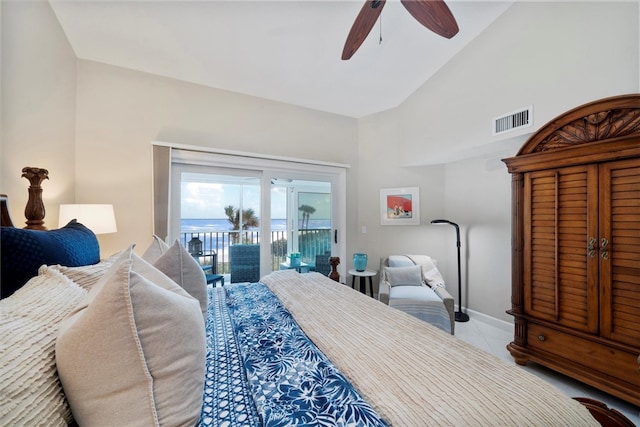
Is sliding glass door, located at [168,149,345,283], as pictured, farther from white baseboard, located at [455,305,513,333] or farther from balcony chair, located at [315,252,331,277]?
white baseboard, located at [455,305,513,333]

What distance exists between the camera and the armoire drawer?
154 cm

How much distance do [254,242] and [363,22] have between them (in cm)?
256

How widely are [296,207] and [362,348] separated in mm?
2602

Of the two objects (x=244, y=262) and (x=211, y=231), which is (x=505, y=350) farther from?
(x=211, y=231)

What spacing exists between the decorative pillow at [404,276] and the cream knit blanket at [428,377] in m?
1.53

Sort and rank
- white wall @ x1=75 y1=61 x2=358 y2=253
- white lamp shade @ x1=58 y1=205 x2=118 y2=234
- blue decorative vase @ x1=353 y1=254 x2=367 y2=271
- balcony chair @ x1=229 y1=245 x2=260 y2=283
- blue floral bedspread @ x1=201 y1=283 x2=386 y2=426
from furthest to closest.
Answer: blue decorative vase @ x1=353 y1=254 x2=367 y2=271 → balcony chair @ x1=229 y1=245 x2=260 y2=283 → white wall @ x1=75 y1=61 x2=358 y2=253 → white lamp shade @ x1=58 y1=205 x2=118 y2=234 → blue floral bedspread @ x1=201 y1=283 x2=386 y2=426

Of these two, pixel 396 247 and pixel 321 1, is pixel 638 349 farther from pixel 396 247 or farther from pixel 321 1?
pixel 321 1

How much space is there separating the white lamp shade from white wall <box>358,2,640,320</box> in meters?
3.00

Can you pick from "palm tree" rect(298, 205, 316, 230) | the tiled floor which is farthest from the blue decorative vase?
the tiled floor

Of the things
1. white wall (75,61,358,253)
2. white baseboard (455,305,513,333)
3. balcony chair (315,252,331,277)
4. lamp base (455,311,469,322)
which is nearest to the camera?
white wall (75,61,358,253)

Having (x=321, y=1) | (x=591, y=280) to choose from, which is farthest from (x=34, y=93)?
(x=591, y=280)

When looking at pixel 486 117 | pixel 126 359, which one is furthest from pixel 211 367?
pixel 486 117

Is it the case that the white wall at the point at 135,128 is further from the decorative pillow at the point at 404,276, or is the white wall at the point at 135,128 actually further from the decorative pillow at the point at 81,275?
the decorative pillow at the point at 404,276

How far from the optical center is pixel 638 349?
150 centimetres
